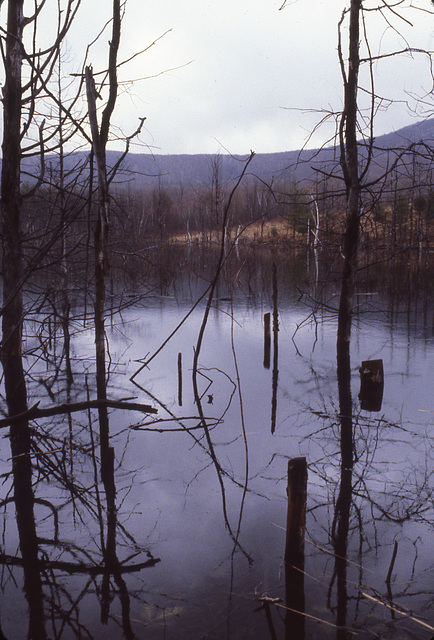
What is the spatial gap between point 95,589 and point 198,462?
265 cm

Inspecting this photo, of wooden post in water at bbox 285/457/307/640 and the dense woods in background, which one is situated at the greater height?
the dense woods in background

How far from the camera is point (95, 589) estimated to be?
4.11 metres

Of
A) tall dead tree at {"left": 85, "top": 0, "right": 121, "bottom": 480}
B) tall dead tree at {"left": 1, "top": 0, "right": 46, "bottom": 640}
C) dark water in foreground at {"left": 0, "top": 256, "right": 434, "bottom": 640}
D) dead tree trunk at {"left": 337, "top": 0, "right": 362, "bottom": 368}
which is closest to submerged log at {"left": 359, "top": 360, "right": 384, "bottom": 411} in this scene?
dark water in foreground at {"left": 0, "top": 256, "right": 434, "bottom": 640}

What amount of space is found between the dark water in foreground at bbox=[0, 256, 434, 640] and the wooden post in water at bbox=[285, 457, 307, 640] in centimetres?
2

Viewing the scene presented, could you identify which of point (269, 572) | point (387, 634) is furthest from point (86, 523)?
point (387, 634)

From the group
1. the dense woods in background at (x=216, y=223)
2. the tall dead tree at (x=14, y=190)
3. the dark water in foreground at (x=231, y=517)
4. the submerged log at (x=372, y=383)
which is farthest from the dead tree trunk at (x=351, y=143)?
the tall dead tree at (x=14, y=190)

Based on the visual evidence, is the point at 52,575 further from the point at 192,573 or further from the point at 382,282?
the point at 382,282

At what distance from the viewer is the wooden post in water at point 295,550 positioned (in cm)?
372

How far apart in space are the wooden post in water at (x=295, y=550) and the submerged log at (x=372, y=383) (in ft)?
16.4

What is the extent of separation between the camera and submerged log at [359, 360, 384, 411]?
9.06 m

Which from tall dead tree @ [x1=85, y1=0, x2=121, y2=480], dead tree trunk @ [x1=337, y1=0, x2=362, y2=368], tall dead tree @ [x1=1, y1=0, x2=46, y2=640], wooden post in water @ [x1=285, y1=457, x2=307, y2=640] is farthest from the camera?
dead tree trunk @ [x1=337, y1=0, x2=362, y2=368]

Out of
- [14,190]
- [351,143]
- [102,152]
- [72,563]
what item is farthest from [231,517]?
[351,143]

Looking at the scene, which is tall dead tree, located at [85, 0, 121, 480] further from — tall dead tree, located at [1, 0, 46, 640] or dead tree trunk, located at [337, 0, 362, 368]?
dead tree trunk, located at [337, 0, 362, 368]

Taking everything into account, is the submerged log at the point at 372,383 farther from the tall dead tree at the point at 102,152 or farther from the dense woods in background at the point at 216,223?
the tall dead tree at the point at 102,152
